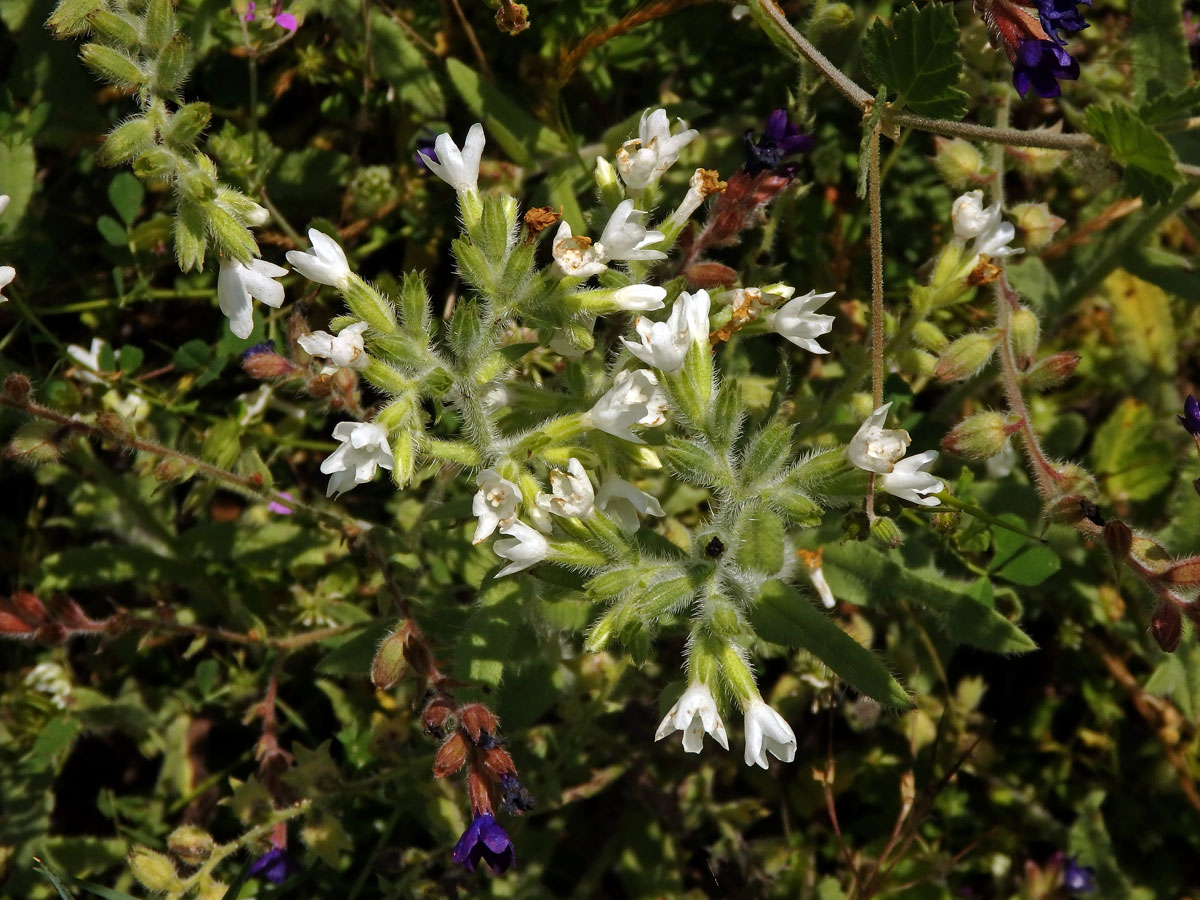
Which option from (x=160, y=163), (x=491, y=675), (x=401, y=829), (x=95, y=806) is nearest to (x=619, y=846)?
(x=401, y=829)

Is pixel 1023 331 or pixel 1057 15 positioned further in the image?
pixel 1023 331

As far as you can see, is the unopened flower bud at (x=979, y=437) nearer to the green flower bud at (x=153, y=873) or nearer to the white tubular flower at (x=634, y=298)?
the white tubular flower at (x=634, y=298)

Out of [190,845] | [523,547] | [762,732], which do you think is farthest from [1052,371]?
[190,845]

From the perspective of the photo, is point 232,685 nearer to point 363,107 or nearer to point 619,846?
point 619,846

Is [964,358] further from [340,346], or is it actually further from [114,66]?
[114,66]

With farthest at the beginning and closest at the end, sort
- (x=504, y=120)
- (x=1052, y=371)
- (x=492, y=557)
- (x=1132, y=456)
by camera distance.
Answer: (x=1132, y=456) < (x=504, y=120) < (x=492, y=557) < (x=1052, y=371)

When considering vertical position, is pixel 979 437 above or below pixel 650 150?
below

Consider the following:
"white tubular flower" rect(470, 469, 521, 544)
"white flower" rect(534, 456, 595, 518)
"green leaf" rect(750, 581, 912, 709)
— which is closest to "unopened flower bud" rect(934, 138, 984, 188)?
"green leaf" rect(750, 581, 912, 709)
